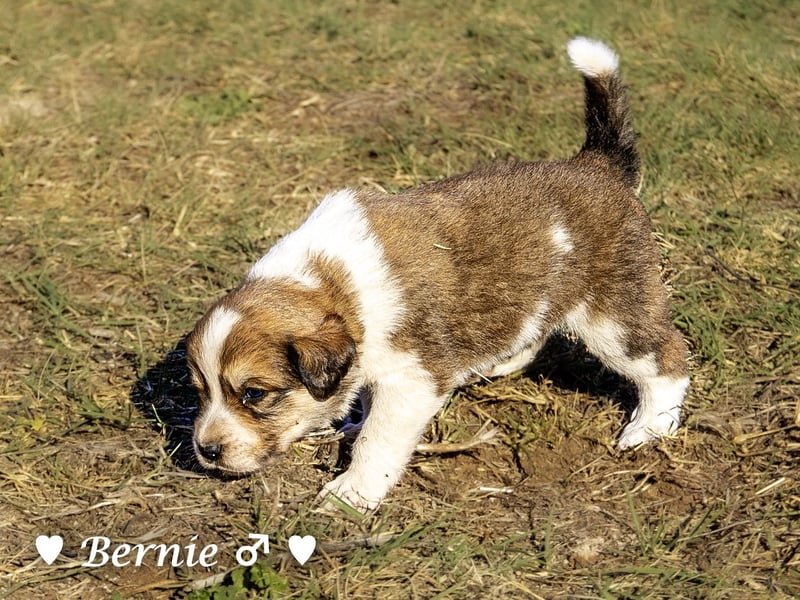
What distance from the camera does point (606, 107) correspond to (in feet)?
17.8

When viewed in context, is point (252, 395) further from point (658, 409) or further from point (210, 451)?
point (658, 409)

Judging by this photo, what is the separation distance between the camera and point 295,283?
4672 mm

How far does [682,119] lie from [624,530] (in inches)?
165

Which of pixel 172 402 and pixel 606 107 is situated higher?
pixel 606 107

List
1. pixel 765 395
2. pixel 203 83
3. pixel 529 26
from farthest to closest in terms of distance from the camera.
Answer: pixel 529 26 → pixel 203 83 → pixel 765 395

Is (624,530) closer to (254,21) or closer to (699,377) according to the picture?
(699,377)

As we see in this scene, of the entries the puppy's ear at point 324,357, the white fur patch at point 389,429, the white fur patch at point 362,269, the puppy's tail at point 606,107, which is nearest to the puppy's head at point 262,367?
the puppy's ear at point 324,357

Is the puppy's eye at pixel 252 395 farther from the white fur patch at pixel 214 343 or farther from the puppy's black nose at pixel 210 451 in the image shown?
the puppy's black nose at pixel 210 451

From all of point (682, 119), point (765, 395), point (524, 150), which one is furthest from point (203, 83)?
point (765, 395)

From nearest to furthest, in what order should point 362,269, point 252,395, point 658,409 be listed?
point 252,395, point 362,269, point 658,409

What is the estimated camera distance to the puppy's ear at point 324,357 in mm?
4453

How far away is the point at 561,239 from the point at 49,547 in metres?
2.67

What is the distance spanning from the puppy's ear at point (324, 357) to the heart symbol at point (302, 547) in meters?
0.63

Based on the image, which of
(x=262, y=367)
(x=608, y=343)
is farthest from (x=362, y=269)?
(x=608, y=343)
